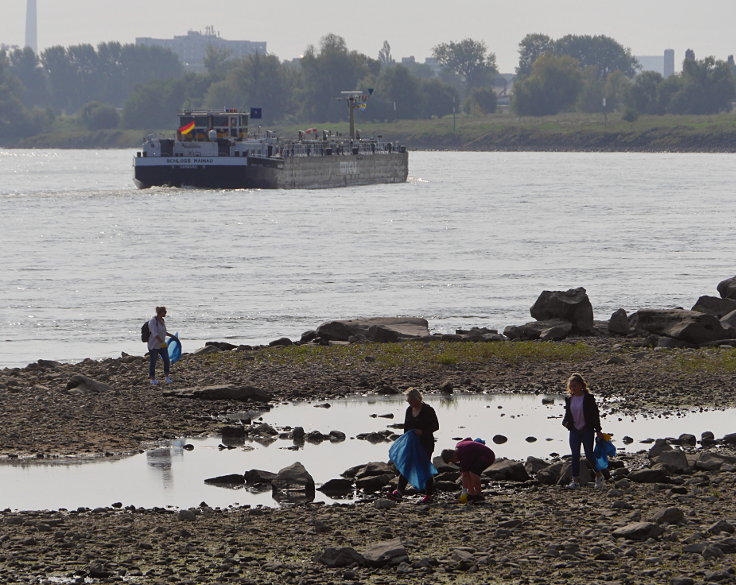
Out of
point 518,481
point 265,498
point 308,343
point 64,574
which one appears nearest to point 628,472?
point 518,481

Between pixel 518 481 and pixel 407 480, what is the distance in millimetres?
1954

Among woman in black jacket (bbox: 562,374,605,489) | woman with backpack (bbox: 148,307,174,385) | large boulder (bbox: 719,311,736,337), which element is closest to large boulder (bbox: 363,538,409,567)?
woman in black jacket (bbox: 562,374,605,489)

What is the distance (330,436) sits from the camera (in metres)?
25.4

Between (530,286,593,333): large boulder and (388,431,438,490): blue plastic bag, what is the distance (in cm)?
1973

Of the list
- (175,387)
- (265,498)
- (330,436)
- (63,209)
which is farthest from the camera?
(63,209)

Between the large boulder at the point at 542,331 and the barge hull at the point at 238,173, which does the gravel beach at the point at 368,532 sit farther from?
the barge hull at the point at 238,173

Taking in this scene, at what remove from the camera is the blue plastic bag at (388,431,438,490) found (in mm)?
A: 20016

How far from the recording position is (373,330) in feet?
124

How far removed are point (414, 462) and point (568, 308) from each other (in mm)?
20225

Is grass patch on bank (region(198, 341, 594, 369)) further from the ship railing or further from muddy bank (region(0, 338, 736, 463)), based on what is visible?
the ship railing

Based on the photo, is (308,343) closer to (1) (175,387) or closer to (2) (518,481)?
(1) (175,387)

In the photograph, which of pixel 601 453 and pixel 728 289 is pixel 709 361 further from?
pixel 601 453

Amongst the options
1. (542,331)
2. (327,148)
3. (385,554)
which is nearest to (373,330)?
(542,331)

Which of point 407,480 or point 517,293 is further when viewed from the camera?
point 517,293
